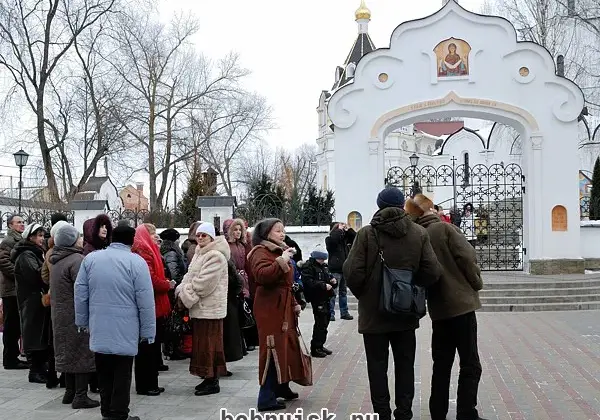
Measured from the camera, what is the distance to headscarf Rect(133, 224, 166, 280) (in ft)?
23.5

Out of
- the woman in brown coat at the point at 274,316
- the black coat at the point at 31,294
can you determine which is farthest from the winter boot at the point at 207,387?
the black coat at the point at 31,294

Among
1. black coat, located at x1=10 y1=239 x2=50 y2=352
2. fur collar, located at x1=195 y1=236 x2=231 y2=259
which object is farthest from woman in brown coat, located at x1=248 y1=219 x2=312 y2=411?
black coat, located at x1=10 y1=239 x2=50 y2=352

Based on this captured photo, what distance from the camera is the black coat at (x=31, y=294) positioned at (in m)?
→ 8.11

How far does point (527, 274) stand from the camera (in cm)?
1752

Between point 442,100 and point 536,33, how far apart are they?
15981mm

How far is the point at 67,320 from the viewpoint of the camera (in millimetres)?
6871

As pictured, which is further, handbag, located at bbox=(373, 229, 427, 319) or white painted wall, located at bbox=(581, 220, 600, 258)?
white painted wall, located at bbox=(581, 220, 600, 258)

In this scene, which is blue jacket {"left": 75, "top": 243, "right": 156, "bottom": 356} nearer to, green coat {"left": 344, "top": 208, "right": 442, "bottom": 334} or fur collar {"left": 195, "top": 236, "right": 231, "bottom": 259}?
fur collar {"left": 195, "top": 236, "right": 231, "bottom": 259}

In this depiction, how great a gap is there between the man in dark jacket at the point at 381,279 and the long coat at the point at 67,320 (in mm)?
2878

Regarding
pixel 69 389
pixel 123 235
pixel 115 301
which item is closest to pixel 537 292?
pixel 69 389

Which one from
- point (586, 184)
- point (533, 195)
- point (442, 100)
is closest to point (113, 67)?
point (442, 100)

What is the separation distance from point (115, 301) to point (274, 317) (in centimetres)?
145

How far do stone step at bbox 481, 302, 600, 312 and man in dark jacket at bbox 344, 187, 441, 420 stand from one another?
359 inches

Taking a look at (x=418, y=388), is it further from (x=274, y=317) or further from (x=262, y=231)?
(x=262, y=231)
